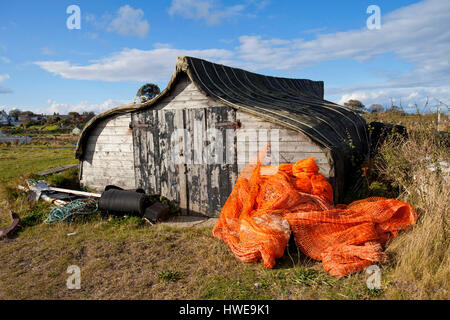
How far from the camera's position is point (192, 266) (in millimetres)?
5617

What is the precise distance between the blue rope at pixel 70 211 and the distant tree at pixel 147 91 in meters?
3.48

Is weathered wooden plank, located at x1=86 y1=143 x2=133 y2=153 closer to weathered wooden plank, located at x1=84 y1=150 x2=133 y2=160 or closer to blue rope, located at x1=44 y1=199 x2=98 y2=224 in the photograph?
weathered wooden plank, located at x1=84 y1=150 x2=133 y2=160

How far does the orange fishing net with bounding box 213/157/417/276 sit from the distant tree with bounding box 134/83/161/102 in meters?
5.11

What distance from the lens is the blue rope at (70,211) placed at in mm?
8125

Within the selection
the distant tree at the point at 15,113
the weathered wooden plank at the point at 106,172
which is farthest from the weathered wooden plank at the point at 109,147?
the distant tree at the point at 15,113

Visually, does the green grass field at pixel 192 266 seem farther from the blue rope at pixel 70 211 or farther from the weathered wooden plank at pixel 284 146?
the weathered wooden plank at pixel 284 146

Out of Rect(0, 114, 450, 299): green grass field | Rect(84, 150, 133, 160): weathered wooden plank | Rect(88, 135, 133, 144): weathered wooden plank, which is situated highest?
Rect(88, 135, 133, 144): weathered wooden plank

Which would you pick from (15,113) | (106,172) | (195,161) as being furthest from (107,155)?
(15,113)

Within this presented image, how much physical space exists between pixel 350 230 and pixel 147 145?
585 centimetres

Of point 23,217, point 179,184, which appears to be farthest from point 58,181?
point 179,184

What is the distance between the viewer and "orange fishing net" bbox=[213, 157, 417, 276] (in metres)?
5.11

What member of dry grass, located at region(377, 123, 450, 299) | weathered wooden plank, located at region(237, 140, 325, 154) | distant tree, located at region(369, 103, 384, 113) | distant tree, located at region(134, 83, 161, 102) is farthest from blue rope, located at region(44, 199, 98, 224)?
distant tree, located at region(369, 103, 384, 113)

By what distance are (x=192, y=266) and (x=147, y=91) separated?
252 inches
